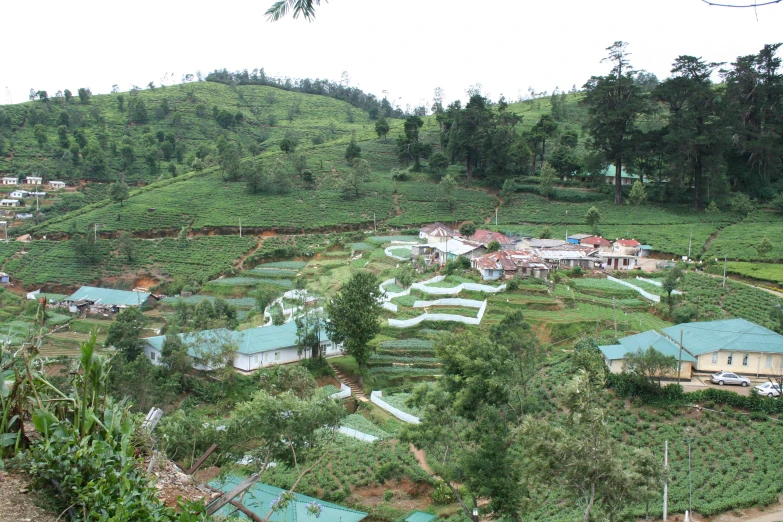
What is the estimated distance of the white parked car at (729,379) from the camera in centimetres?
1767

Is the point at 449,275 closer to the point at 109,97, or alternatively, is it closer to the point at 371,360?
the point at 371,360

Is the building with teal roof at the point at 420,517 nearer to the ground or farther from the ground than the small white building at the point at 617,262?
nearer to the ground

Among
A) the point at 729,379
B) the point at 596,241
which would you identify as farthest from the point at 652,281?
the point at 729,379

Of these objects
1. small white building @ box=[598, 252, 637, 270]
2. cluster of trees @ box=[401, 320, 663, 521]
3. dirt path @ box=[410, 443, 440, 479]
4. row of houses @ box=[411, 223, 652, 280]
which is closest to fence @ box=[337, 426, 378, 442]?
dirt path @ box=[410, 443, 440, 479]

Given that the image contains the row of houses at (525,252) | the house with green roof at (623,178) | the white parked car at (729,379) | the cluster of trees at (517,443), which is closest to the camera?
the cluster of trees at (517,443)

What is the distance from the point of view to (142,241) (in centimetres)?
4166

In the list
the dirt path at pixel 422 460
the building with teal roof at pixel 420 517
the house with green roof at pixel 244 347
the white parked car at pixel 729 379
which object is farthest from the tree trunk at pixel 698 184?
the building with teal roof at pixel 420 517

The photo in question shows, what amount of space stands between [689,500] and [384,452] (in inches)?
293

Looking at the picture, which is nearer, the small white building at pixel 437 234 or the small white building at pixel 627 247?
the small white building at pixel 627 247

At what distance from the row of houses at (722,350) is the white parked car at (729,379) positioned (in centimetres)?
69

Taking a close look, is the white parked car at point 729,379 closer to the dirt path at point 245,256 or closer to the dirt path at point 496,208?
the dirt path at point 496,208

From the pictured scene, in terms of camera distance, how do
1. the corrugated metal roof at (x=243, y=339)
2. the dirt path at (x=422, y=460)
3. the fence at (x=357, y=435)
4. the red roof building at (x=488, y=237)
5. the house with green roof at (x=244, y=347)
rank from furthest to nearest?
1. the red roof building at (x=488, y=237)
2. the corrugated metal roof at (x=243, y=339)
3. the house with green roof at (x=244, y=347)
4. the fence at (x=357, y=435)
5. the dirt path at (x=422, y=460)

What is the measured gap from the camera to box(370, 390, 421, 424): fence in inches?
736

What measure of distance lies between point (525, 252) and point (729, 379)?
15464 mm
